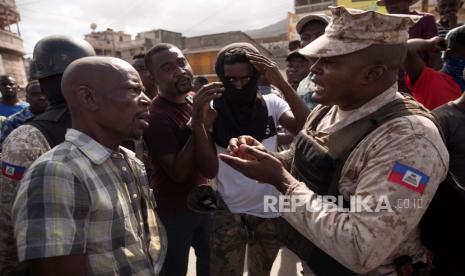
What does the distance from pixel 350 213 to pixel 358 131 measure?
37 centimetres

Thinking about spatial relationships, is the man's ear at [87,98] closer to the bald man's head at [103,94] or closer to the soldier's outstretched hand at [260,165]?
the bald man's head at [103,94]

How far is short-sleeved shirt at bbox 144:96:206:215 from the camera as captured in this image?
93.4 inches

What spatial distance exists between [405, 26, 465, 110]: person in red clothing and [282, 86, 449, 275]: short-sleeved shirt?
52.0 inches

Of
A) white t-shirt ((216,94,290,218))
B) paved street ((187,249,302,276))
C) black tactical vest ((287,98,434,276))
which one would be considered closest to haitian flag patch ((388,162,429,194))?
black tactical vest ((287,98,434,276))

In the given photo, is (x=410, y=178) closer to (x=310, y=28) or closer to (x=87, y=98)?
(x=87, y=98)

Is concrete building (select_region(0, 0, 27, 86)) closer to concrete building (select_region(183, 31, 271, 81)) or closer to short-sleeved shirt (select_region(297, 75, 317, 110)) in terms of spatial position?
concrete building (select_region(183, 31, 271, 81))

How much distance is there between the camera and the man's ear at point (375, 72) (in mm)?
1385

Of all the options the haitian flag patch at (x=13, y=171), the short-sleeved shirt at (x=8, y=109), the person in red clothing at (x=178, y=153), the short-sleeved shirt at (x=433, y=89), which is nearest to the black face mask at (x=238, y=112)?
the person in red clothing at (x=178, y=153)

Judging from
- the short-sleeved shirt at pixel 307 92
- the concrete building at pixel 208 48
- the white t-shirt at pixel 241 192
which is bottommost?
the white t-shirt at pixel 241 192

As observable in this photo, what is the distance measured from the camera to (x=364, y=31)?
4.46 feet

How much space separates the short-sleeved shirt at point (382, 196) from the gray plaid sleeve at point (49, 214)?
0.92m

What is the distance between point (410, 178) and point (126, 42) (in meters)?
38.3

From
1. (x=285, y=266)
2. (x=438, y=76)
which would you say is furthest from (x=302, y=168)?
(x=285, y=266)

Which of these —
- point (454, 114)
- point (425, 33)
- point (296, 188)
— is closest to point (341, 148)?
point (296, 188)
